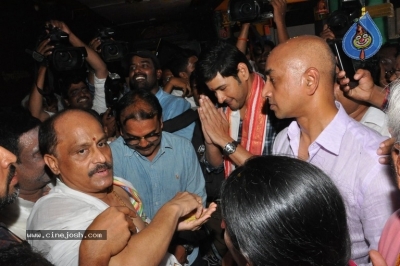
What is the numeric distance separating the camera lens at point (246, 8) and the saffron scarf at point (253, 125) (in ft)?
3.54

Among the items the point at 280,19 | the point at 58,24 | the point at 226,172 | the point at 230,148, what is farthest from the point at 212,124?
the point at 58,24

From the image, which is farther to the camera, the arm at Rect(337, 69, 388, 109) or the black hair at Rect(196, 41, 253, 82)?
the black hair at Rect(196, 41, 253, 82)

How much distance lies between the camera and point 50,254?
4.45ft

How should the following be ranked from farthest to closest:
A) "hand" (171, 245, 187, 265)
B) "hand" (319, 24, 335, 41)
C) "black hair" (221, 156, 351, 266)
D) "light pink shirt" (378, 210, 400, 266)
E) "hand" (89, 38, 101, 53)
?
1. "hand" (89, 38, 101, 53)
2. "hand" (319, 24, 335, 41)
3. "hand" (171, 245, 187, 265)
4. "light pink shirt" (378, 210, 400, 266)
5. "black hair" (221, 156, 351, 266)

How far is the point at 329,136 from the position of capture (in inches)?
66.5

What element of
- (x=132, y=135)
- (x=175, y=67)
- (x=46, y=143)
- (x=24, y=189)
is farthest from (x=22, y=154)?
(x=175, y=67)

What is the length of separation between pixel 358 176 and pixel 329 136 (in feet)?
0.69

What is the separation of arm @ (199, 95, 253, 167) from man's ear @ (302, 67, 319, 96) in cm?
70

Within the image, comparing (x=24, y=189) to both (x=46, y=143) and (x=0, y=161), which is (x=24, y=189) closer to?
(x=46, y=143)

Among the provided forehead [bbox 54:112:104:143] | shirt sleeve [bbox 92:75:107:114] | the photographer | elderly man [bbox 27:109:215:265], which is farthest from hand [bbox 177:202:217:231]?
shirt sleeve [bbox 92:75:107:114]

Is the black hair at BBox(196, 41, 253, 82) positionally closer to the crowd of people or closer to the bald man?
the crowd of people

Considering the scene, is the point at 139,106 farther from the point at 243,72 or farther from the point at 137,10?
the point at 137,10

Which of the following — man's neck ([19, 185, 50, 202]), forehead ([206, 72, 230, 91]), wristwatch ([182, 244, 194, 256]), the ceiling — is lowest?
wristwatch ([182, 244, 194, 256])

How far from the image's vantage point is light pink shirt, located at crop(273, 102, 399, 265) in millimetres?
1500
